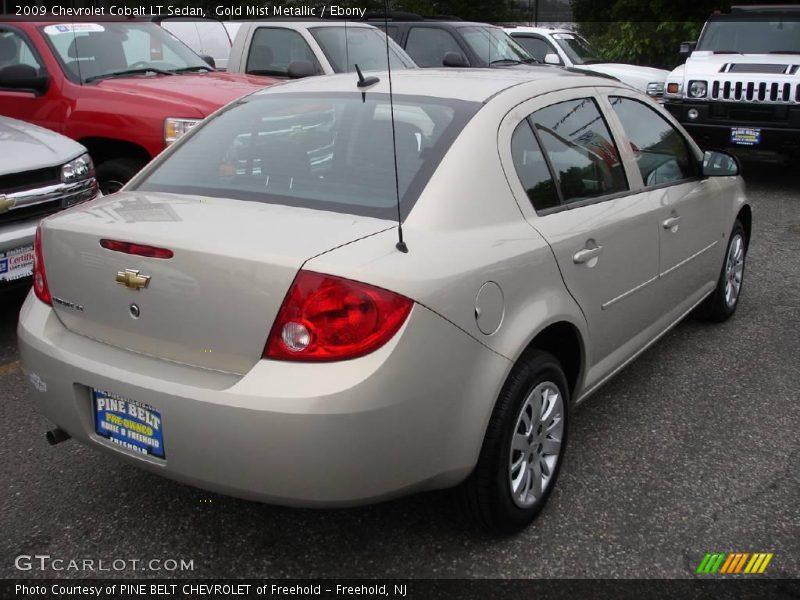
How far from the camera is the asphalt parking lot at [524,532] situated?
289cm

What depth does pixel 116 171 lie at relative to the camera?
6.63 m

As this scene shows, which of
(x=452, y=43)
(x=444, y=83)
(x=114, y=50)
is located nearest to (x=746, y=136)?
(x=452, y=43)

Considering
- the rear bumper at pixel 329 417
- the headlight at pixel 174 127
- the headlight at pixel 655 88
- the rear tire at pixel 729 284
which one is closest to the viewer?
the rear bumper at pixel 329 417

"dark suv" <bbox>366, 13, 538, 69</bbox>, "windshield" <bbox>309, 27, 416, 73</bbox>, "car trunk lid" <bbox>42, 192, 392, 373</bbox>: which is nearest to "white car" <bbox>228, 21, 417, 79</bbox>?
"windshield" <bbox>309, 27, 416, 73</bbox>

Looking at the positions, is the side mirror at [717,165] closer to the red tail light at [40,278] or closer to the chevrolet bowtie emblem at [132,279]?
the chevrolet bowtie emblem at [132,279]

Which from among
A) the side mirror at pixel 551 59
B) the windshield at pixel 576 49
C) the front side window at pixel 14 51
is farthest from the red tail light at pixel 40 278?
the windshield at pixel 576 49

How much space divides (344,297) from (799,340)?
12.1ft

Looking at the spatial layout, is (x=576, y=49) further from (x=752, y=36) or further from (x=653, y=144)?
(x=653, y=144)

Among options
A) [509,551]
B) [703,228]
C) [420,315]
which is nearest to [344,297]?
[420,315]

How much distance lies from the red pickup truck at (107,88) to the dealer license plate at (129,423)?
12.9ft

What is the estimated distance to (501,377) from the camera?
108 inches

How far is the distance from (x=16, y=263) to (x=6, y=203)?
1.12ft

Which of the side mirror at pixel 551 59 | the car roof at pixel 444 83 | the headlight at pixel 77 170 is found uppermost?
the car roof at pixel 444 83

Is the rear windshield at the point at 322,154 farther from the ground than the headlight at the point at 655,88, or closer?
farther from the ground
